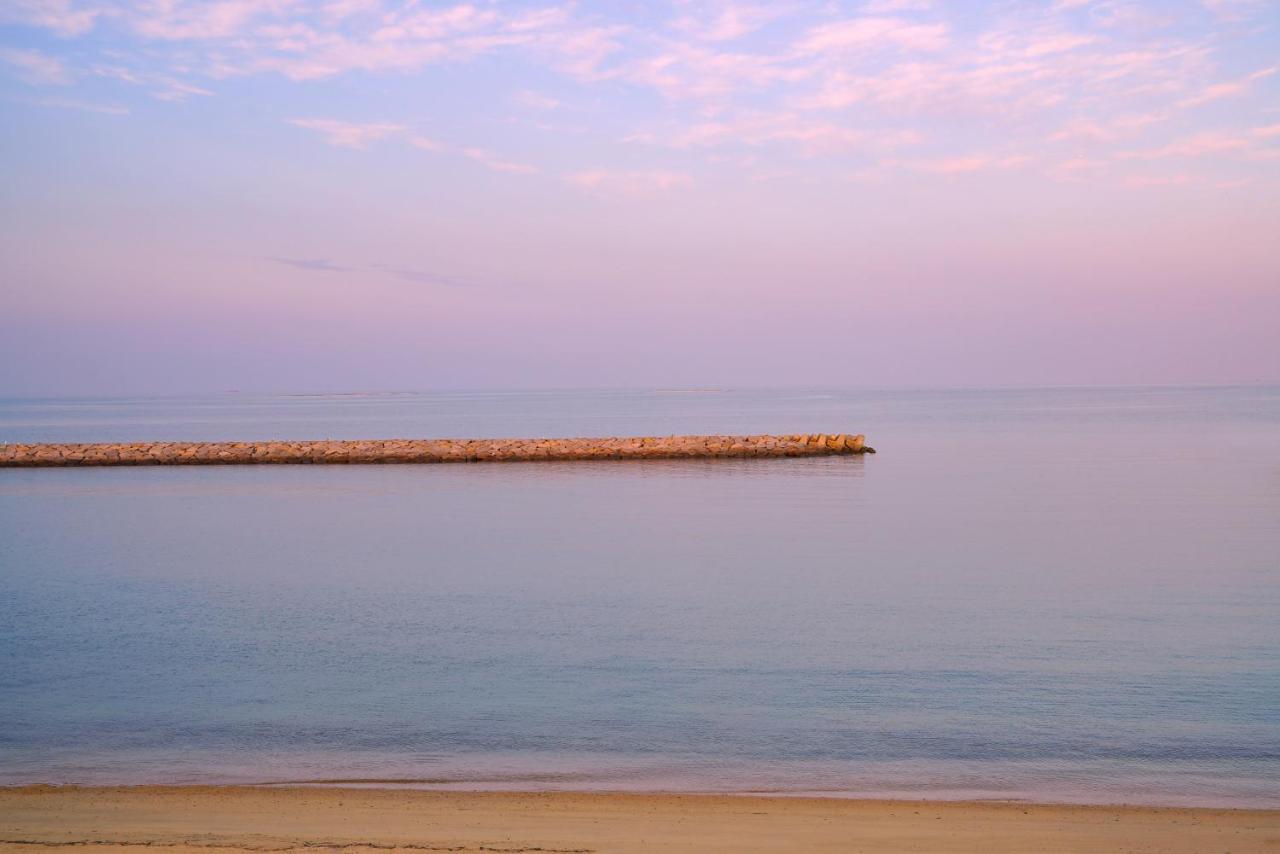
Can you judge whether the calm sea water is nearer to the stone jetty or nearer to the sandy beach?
the sandy beach

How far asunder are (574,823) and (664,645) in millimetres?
4776

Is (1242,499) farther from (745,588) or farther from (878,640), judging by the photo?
(878,640)

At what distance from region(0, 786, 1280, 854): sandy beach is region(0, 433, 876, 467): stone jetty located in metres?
31.1

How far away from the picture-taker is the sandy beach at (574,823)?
547 cm

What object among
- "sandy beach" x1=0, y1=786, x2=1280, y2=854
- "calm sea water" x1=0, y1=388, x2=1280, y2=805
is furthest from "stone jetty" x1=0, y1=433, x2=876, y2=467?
"sandy beach" x1=0, y1=786, x2=1280, y2=854

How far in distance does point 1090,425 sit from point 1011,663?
5291 centimetres

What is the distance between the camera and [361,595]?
13.7 meters

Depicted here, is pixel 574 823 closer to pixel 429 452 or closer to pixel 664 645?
pixel 664 645

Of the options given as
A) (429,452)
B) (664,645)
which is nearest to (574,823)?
(664,645)

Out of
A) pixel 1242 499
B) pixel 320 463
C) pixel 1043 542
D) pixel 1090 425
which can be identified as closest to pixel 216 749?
pixel 1043 542

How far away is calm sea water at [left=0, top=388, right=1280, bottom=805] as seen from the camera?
7.22m

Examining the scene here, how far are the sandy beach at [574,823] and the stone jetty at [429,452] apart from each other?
3114cm

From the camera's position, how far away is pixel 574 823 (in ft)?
19.3

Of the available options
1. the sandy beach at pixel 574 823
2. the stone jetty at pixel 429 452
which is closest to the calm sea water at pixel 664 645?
the sandy beach at pixel 574 823
